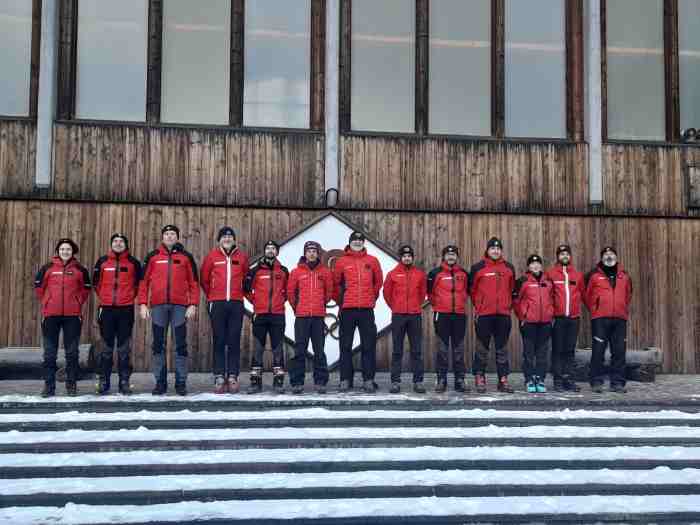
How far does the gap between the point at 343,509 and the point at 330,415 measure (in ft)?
6.98

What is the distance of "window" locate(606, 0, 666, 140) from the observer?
13.7 meters

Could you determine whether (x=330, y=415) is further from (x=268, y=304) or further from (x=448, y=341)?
(x=448, y=341)

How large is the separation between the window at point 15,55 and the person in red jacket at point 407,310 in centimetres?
719

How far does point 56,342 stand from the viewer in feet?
28.9

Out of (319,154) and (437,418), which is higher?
(319,154)

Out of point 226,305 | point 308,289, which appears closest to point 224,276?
point 226,305

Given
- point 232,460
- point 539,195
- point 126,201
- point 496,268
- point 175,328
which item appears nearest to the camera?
point 232,460

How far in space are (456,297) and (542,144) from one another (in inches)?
198

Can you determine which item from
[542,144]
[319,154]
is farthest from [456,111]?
[319,154]

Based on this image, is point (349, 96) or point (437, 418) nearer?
point (437, 418)

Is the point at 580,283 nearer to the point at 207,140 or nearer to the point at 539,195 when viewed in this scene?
the point at 539,195

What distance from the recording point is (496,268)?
971 cm

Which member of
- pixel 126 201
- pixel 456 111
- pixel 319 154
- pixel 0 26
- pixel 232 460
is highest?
pixel 0 26

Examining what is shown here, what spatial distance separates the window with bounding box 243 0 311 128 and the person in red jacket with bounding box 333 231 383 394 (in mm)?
4237
